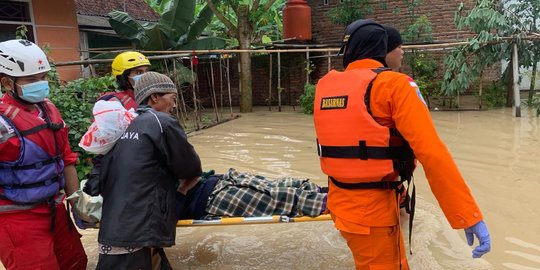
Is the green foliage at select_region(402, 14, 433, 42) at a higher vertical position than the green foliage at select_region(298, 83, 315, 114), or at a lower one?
higher

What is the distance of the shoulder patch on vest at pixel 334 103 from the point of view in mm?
2131

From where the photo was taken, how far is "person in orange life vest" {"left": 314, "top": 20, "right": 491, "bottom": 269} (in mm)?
1938

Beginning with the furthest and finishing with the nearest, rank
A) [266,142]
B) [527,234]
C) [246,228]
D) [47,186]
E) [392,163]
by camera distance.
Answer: [266,142] < [246,228] < [527,234] < [47,186] < [392,163]

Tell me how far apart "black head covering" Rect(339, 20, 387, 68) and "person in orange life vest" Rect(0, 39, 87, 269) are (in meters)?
1.87

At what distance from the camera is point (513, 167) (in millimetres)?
6047

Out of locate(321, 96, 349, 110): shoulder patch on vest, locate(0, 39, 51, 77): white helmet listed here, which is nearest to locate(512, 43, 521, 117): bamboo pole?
locate(321, 96, 349, 110): shoulder patch on vest

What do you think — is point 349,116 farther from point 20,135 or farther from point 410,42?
point 410,42

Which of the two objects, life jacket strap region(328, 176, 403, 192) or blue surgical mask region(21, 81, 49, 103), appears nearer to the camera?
life jacket strap region(328, 176, 403, 192)

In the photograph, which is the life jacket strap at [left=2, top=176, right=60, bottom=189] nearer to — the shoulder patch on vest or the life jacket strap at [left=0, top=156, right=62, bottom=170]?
the life jacket strap at [left=0, top=156, right=62, bottom=170]

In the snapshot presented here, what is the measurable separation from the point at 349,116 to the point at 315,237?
2.27 metres

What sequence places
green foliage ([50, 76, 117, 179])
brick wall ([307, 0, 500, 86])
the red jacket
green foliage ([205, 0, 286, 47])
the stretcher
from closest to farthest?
1. the red jacket
2. the stretcher
3. green foliage ([50, 76, 117, 179])
4. green foliage ([205, 0, 286, 47])
5. brick wall ([307, 0, 500, 86])

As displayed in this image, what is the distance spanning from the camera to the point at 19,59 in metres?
2.55

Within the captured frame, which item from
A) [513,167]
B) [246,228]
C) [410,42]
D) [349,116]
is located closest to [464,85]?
[410,42]

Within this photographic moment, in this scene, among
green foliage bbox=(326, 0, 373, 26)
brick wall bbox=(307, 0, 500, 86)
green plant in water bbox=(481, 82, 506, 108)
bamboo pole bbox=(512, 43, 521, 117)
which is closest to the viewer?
bamboo pole bbox=(512, 43, 521, 117)
